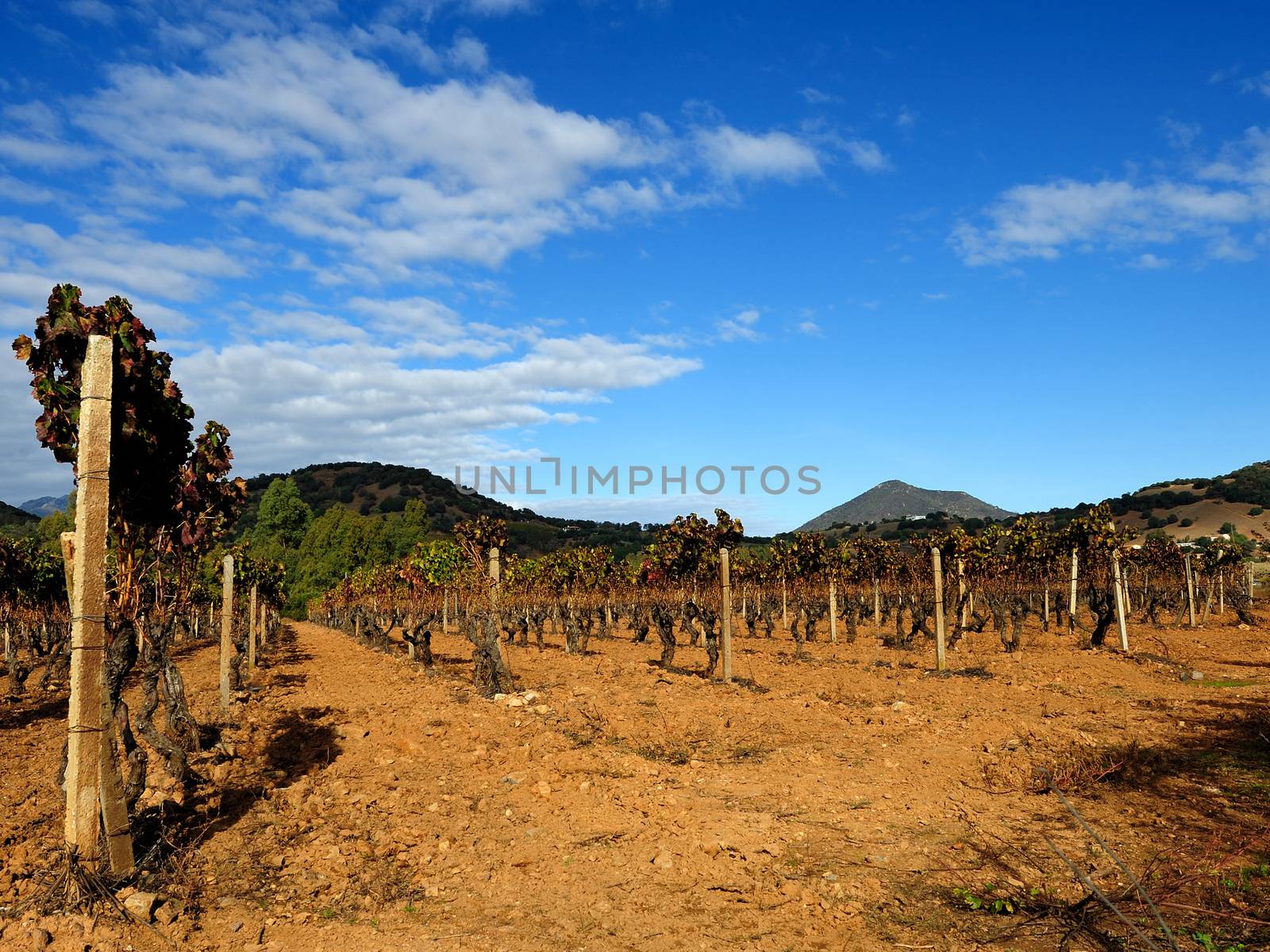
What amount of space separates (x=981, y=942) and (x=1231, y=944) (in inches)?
62.0

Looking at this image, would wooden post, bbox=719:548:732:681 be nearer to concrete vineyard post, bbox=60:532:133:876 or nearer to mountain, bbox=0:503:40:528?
concrete vineyard post, bbox=60:532:133:876

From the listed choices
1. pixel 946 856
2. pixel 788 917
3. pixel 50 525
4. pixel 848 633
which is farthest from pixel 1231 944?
pixel 50 525

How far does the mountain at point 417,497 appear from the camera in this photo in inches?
5153

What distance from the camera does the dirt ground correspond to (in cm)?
577

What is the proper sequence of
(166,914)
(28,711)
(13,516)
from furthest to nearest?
(13,516), (28,711), (166,914)

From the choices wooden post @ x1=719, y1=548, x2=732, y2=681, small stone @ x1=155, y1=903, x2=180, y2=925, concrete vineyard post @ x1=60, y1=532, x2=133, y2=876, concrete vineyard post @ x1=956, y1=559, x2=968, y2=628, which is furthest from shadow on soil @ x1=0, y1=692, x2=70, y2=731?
concrete vineyard post @ x1=956, y1=559, x2=968, y2=628

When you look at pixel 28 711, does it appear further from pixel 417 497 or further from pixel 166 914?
pixel 417 497

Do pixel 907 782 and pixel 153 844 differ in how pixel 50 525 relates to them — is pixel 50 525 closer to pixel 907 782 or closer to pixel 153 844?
pixel 153 844

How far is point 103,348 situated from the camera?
6.15m

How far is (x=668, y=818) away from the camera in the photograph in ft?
26.9

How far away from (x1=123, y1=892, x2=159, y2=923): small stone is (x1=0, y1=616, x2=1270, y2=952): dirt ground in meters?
0.15

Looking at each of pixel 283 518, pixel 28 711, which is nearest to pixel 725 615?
pixel 28 711

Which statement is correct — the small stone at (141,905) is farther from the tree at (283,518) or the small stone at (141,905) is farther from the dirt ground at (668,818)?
the tree at (283,518)

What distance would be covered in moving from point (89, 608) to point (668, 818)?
19.7 feet
